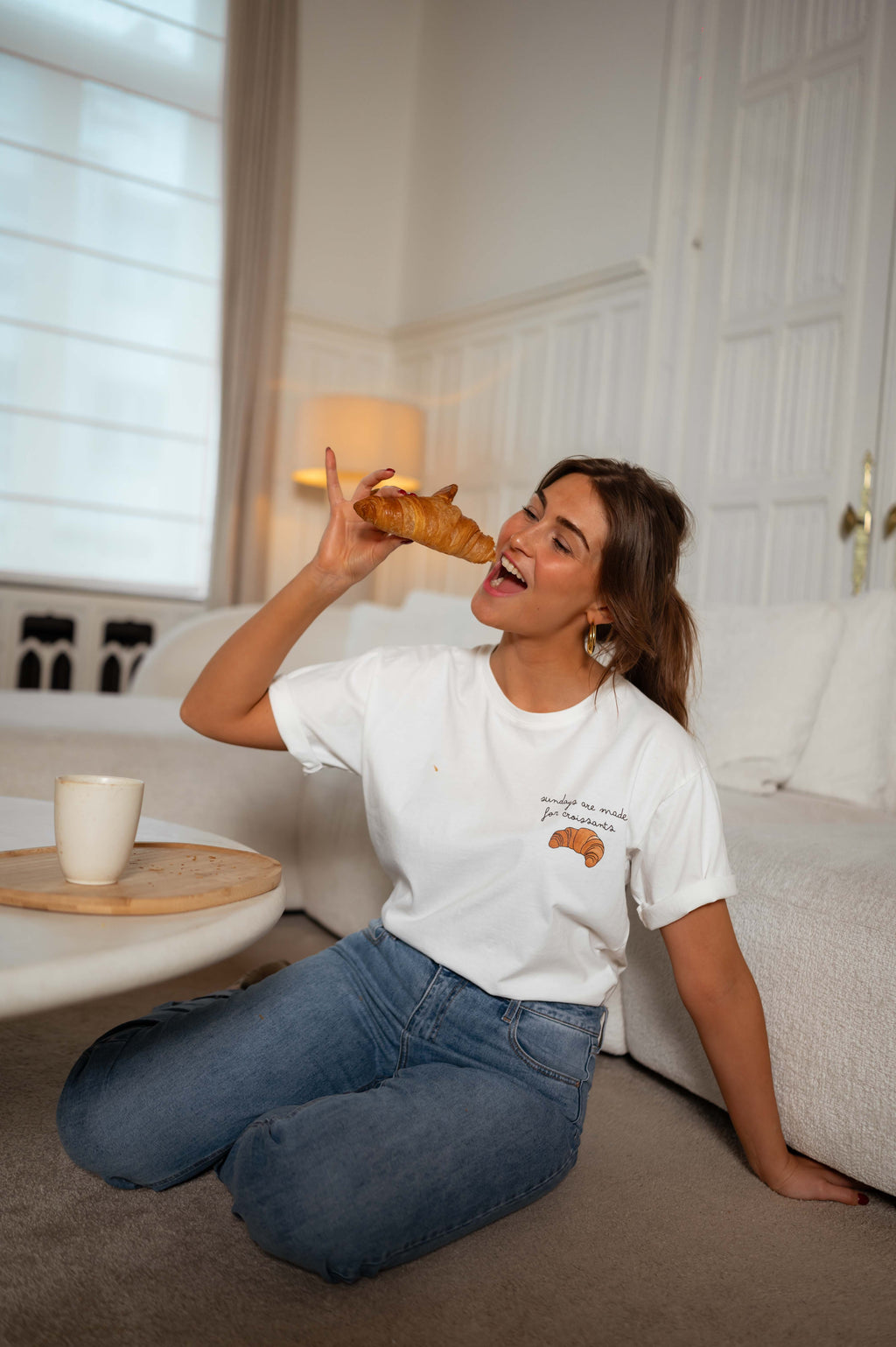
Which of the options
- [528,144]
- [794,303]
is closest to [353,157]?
[528,144]

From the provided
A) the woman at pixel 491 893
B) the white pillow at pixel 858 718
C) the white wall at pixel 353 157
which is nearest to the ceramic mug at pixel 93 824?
the woman at pixel 491 893

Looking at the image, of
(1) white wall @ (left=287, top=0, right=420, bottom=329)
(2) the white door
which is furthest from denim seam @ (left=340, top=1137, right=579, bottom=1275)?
(1) white wall @ (left=287, top=0, right=420, bottom=329)

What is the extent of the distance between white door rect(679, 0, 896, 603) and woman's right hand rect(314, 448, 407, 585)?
2.40 m

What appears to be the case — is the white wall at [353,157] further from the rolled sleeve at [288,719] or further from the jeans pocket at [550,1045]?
the jeans pocket at [550,1045]

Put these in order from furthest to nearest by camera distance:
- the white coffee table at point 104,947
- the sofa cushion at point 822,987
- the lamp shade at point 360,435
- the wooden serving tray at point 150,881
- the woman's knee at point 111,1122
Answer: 1. the lamp shade at point 360,435
2. the sofa cushion at point 822,987
3. the woman's knee at point 111,1122
4. the wooden serving tray at point 150,881
5. the white coffee table at point 104,947

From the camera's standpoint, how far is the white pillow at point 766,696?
211 centimetres

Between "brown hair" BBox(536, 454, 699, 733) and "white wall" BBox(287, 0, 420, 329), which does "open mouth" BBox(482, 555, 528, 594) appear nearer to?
"brown hair" BBox(536, 454, 699, 733)

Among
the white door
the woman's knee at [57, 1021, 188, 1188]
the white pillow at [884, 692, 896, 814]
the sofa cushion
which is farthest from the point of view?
the white door

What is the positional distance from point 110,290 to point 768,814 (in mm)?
4061

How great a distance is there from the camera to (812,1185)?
1.33m

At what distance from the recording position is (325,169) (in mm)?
5227

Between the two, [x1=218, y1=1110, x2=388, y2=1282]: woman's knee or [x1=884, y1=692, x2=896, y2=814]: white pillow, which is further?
[x1=884, y1=692, x2=896, y2=814]: white pillow

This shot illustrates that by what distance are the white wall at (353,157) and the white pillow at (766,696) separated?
3629mm

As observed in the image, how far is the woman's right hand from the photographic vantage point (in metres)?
1.28
